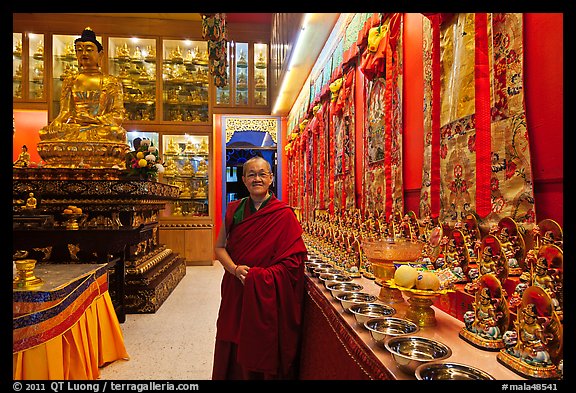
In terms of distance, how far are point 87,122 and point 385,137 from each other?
3879mm

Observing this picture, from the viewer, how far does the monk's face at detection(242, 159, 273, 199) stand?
6.46ft

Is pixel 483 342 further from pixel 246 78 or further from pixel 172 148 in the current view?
pixel 246 78

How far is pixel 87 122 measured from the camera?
181 inches

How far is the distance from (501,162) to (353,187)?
191cm

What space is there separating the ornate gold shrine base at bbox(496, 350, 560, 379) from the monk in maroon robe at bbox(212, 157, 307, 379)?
42.5 inches

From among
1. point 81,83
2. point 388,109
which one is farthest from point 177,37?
point 388,109

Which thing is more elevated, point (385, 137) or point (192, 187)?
point (385, 137)

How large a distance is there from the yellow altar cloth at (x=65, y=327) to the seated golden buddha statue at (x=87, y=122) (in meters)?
1.85

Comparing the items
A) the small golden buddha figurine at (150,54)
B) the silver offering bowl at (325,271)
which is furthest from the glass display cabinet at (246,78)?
the silver offering bowl at (325,271)

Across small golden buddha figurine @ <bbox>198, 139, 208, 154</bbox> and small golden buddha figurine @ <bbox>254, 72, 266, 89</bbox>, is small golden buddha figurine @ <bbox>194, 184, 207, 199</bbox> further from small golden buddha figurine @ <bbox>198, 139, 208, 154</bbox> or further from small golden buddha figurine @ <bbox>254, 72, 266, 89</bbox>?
small golden buddha figurine @ <bbox>254, 72, 266, 89</bbox>

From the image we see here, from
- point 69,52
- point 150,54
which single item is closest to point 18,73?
point 69,52

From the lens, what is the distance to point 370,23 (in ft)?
8.43

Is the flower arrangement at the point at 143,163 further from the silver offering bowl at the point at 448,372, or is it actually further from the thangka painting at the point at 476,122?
the silver offering bowl at the point at 448,372
